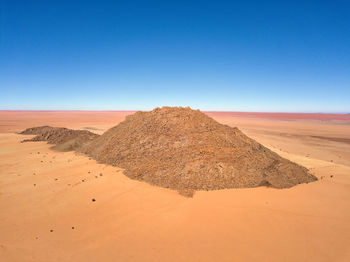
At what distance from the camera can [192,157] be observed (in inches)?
260

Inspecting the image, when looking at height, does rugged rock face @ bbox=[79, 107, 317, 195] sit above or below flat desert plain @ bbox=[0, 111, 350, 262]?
above

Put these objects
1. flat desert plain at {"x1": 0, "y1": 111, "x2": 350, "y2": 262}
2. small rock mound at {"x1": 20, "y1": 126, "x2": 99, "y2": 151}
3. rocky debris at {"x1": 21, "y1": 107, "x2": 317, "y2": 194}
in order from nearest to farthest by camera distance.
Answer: flat desert plain at {"x1": 0, "y1": 111, "x2": 350, "y2": 262}
rocky debris at {"x1": 21, "y1": 107, "x2": 317, "y2": 194}
small rock mound at {"x1": 20, "y1": 126, "x2": 99, "y2": 151}

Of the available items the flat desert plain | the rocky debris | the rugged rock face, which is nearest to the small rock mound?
the rocky debris

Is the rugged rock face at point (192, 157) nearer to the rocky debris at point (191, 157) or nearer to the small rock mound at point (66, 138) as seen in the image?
the rocky debris at point (191, 157)

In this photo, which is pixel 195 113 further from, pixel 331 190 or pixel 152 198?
pixel 331 190

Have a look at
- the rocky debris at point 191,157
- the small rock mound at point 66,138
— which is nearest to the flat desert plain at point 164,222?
the rocky debris at point 191,157

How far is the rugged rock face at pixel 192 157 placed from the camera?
607cm

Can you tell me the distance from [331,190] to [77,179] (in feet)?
26.6

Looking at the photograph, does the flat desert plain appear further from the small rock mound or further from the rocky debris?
the small rock mound

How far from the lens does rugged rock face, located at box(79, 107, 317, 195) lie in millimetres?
6066

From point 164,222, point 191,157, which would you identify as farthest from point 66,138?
point 164,222

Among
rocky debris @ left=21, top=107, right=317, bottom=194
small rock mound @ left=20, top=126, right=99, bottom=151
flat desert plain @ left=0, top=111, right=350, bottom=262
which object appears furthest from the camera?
small rock mound @ left=20, top=126, right=99, bottom=151

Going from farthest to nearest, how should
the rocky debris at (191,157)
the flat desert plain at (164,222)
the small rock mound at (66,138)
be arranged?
the small rock mound at (66,138) → the rocky debris at (191,157) → the flat desert plain at (164,222)

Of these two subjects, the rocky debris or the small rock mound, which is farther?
the small rock mound
